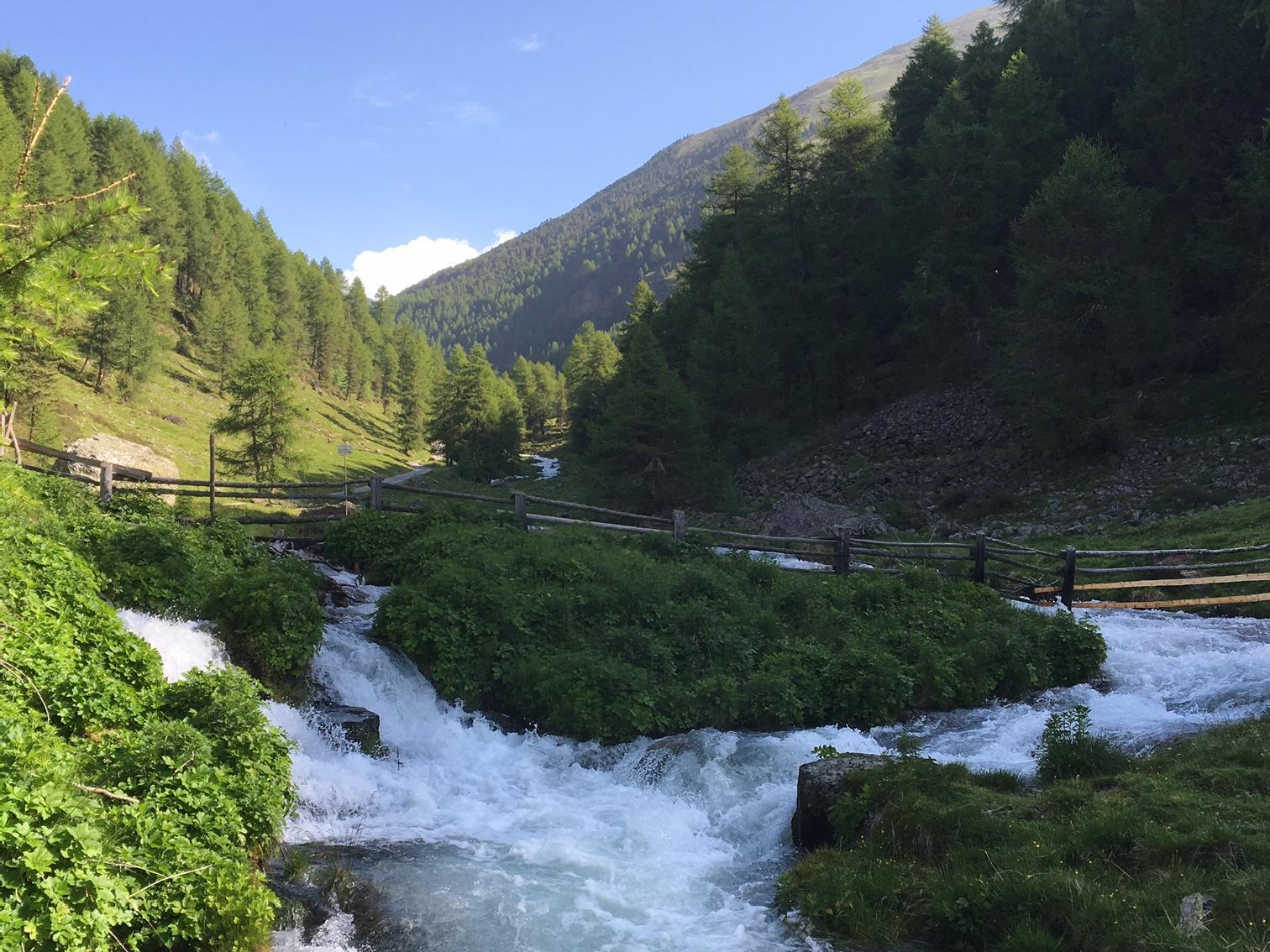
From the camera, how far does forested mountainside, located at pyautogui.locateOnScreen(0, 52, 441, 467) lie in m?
59.3

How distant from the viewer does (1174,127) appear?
35.5 meters

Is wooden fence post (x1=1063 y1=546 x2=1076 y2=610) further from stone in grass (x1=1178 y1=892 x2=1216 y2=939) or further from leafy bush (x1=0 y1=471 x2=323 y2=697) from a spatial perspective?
leafy bush (x1=0 y1=471 x2=323 y2=697)

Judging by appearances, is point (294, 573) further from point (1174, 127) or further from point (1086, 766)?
point (1174, 127)

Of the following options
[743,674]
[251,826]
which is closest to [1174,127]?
[743,674]

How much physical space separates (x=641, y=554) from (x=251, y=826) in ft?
37.1

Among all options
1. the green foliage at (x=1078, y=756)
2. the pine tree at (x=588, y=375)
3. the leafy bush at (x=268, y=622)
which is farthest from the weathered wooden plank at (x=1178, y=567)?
the pine tree at (x=588, y=375)

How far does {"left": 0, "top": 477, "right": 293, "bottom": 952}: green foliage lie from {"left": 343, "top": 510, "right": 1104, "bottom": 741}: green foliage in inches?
155

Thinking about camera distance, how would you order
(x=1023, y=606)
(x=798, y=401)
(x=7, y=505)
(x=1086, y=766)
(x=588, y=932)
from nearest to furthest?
(x=588, y=932) < (x=7, y=505) < (x=1086, y=766) < (x=1023, y=606) < (x=798, y=401)

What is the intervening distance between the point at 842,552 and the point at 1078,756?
32.1 feet

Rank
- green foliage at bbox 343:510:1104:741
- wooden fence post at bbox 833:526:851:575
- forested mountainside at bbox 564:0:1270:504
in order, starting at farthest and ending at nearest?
1. forested mountainside at bbox 564:0:1270:504
2. wooden fence post at bbox 833:526:851:575
3. green foliage at bbox 343:510:1104:741

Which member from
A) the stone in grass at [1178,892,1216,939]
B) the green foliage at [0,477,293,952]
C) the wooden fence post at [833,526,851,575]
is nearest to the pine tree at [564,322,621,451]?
the wooden fence post at [833,526,851,575]

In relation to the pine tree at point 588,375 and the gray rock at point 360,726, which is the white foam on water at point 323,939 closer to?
the gray rock at point 360,726

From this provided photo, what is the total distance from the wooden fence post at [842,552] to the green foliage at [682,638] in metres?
1.56

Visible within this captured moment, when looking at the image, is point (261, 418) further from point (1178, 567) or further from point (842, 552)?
point (1178, 567)
